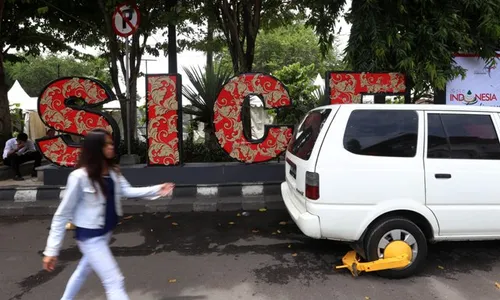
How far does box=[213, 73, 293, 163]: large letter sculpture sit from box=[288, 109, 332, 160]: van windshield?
8.51 feet

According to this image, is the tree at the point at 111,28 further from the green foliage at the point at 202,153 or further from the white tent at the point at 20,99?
the white tent at the point at 20,99

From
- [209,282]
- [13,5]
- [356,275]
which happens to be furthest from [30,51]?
[356,275]

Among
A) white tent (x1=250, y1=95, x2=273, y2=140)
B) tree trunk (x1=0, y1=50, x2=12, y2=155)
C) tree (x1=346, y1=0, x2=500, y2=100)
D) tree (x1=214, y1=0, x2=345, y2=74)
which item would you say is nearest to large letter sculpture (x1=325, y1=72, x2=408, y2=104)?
tree (x1=346, y1=0, x2=500, y2=100)

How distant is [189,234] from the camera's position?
5.69 m

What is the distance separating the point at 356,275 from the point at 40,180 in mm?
7349

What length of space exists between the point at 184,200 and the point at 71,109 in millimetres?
2586

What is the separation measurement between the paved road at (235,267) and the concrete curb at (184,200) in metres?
0.79

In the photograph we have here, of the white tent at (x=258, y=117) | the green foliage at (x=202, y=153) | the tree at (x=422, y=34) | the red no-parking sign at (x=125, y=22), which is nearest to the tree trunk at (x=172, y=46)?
the red no-parking sign at (x=125, y=22)

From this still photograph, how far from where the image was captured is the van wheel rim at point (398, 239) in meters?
4.04

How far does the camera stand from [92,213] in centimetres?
288

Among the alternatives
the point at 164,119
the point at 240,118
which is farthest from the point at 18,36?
the point at 240,118

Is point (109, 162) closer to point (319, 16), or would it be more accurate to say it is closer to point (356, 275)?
point (356, 275)

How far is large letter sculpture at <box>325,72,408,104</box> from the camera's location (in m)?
7.34

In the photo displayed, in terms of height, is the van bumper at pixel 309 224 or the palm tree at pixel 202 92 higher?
the palm tree at pixel 202 92
